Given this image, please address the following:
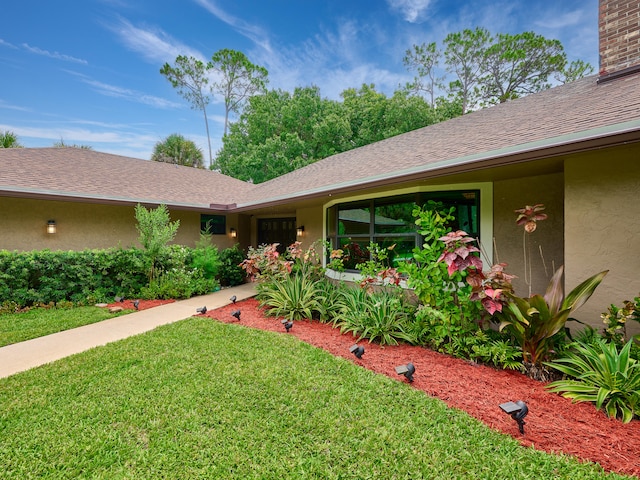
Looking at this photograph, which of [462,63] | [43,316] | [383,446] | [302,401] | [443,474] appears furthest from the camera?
[462,63]

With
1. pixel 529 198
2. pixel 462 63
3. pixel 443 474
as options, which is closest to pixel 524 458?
pixel 443 474

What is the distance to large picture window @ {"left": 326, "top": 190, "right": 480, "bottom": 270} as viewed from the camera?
5.69 meters

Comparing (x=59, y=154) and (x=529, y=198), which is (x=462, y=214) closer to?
(x=529, y=198)

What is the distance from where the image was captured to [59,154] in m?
10.9

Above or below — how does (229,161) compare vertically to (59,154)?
above

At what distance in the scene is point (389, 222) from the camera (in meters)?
6.55

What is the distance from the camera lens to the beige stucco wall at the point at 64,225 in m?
7.85

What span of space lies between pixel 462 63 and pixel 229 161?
64.0 ft

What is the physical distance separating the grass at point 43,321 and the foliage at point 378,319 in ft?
16.5

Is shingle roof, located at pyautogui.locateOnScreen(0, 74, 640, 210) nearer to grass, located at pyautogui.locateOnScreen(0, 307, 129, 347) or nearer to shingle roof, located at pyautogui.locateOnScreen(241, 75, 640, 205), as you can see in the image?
shingle roof, located at pyautogui.locateOnScreen(241, 75, 640, 205)

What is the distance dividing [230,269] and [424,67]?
23.9m

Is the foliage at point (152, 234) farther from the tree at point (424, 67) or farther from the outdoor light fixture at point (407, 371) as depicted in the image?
the tree at point (424, 67)

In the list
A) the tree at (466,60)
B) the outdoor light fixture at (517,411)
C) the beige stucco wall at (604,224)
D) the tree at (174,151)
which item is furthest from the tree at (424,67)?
the outdoor light fixture at (517,411)

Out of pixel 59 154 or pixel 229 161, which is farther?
pixel 229 161
